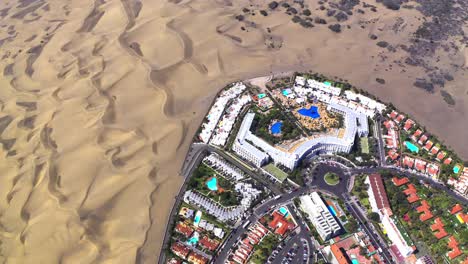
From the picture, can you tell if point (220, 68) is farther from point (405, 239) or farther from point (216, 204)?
point (405, 239)

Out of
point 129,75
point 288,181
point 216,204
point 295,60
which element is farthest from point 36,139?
point 295,60

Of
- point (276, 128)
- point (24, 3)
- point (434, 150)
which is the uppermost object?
point (24, 3)

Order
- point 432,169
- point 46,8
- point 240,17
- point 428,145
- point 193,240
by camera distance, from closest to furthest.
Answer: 1. point 193,240
2. point 432,169
3. point 428,145
4. point 240,17
5. point 46,8

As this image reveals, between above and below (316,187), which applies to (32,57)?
above

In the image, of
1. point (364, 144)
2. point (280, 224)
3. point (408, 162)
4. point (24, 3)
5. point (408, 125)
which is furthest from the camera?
point (24, 3)

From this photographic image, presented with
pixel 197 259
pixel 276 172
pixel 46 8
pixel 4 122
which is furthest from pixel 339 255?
pixel 46 8

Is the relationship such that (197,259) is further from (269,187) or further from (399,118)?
(399,118)

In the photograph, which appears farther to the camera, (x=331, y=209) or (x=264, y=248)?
(x=331, y=209)
